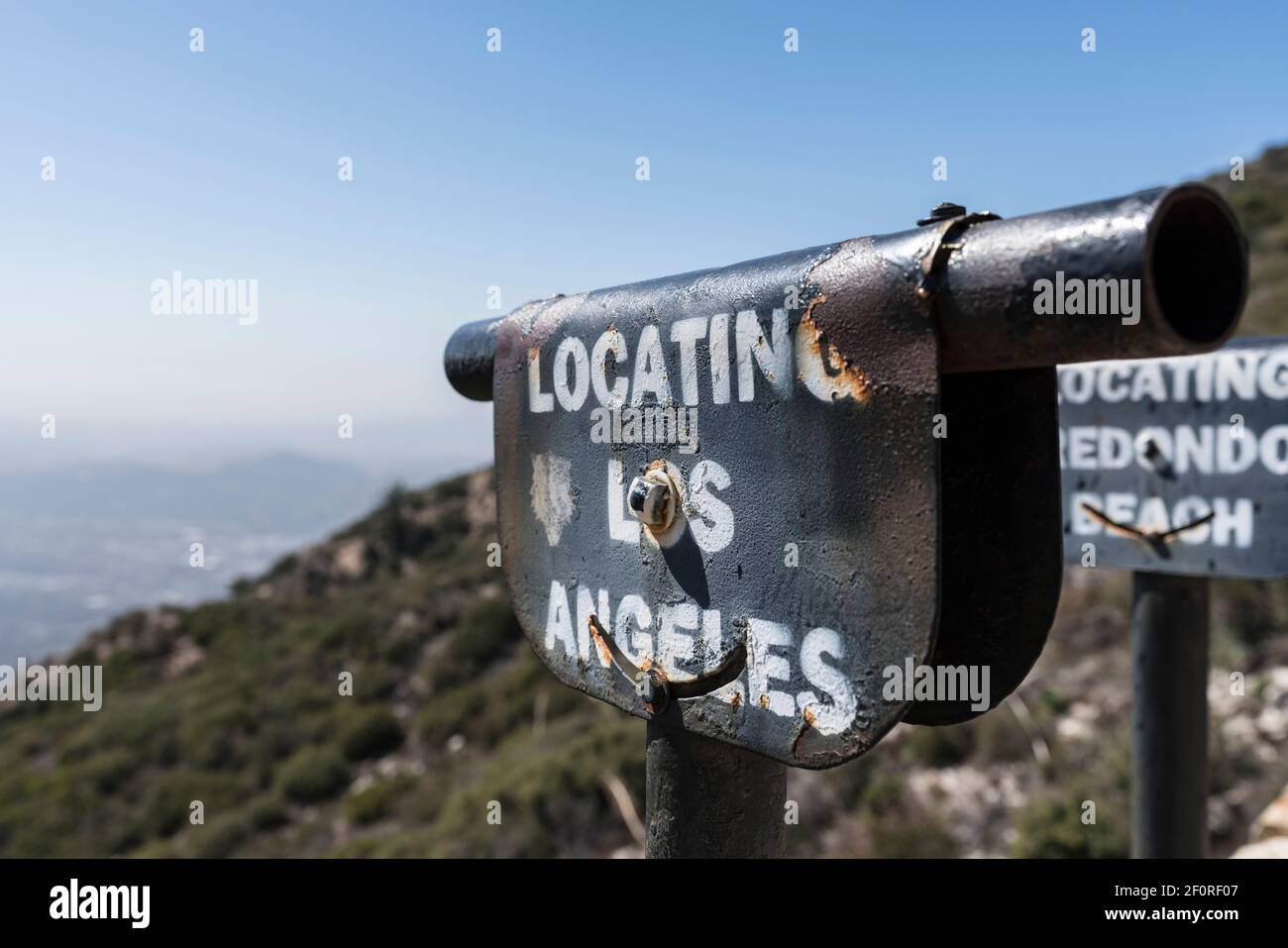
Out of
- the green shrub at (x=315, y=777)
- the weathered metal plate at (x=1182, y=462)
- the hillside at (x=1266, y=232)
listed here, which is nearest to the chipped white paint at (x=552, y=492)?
the weathered metal plate at (x=1182, y=462)

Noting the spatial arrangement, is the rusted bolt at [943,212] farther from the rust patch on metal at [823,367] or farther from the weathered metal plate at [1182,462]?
the weathered metal plate at [1182,462]

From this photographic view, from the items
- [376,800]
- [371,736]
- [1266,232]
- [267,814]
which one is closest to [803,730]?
[376,800]

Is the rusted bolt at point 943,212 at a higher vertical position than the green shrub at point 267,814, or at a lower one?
higher

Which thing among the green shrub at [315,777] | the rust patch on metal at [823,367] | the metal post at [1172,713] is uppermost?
the rust patch on metal at [823,367]

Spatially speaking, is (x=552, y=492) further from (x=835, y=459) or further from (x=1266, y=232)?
(x=1266, y=232)

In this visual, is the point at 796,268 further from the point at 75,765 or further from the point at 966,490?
the point at 75,765

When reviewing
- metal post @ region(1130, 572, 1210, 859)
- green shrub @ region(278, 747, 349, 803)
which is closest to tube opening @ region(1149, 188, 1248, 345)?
metal post @ region(1130, 572, 1210, 859)
